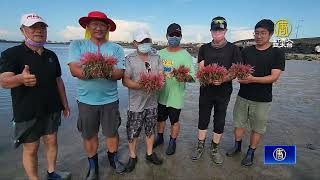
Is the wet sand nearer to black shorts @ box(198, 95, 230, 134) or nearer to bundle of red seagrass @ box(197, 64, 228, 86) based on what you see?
black shorts @ box(198, 95, 230, 134)

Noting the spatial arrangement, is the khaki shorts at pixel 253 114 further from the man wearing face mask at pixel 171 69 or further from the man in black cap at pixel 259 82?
the man wearing face mask at pixel 171 69

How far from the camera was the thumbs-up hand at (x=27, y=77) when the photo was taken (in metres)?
3.73

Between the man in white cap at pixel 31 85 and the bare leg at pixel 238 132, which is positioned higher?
the man in white cap at pixel 31 85

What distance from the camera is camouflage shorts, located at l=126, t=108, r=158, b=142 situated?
5059mm

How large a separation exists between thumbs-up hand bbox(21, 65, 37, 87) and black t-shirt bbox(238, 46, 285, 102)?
148 inches

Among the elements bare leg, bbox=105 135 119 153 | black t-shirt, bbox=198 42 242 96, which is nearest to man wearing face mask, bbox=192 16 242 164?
black t-shirt, bbox=198 42 242 96

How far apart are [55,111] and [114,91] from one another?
989 millimetres

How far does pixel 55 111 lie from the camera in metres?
Answer: 4.49

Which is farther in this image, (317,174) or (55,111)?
(317,174)

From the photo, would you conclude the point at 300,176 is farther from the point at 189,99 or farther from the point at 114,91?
the point at 189,99

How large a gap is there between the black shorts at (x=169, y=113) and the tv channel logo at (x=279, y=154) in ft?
5.76

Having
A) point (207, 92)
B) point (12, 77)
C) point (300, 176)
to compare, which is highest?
point (12, 77)

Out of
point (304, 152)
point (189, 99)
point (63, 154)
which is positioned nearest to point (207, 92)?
point (304, 152)

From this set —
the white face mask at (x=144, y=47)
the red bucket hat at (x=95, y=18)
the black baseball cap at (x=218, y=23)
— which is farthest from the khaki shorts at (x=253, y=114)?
the red bucket hat at (x=95, y=18)
